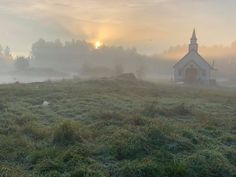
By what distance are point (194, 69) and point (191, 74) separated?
1210 mm

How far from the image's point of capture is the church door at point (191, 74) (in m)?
74.4

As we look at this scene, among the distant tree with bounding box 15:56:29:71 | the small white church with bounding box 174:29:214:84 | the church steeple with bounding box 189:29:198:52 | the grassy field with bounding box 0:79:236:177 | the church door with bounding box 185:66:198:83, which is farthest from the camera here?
the distant tree with bounding box 15:56:29:71

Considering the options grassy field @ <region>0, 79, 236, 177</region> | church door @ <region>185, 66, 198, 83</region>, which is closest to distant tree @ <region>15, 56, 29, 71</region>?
church door @ <region>185, 66, 198, 83</region>

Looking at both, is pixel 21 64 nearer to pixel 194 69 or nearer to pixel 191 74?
pixel 191 74

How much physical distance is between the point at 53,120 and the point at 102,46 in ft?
516

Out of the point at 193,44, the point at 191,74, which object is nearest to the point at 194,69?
the point at 191,74

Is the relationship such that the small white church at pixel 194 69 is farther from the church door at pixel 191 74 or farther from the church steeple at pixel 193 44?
the church steeple at pixel 193 44

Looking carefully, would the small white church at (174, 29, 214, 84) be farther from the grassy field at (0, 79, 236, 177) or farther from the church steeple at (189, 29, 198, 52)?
the grassy field at (0, 79, 236, 177)

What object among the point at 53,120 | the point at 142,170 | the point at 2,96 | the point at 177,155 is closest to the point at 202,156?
the point at 177,155

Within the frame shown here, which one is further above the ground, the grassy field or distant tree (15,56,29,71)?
distant tree (15,56,29,71)

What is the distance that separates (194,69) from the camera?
74.6 meters

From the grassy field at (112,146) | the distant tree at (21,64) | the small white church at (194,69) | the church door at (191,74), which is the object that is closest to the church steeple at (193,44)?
the small white church at (194,69)

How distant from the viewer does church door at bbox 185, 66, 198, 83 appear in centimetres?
7444

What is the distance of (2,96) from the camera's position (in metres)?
32.5
